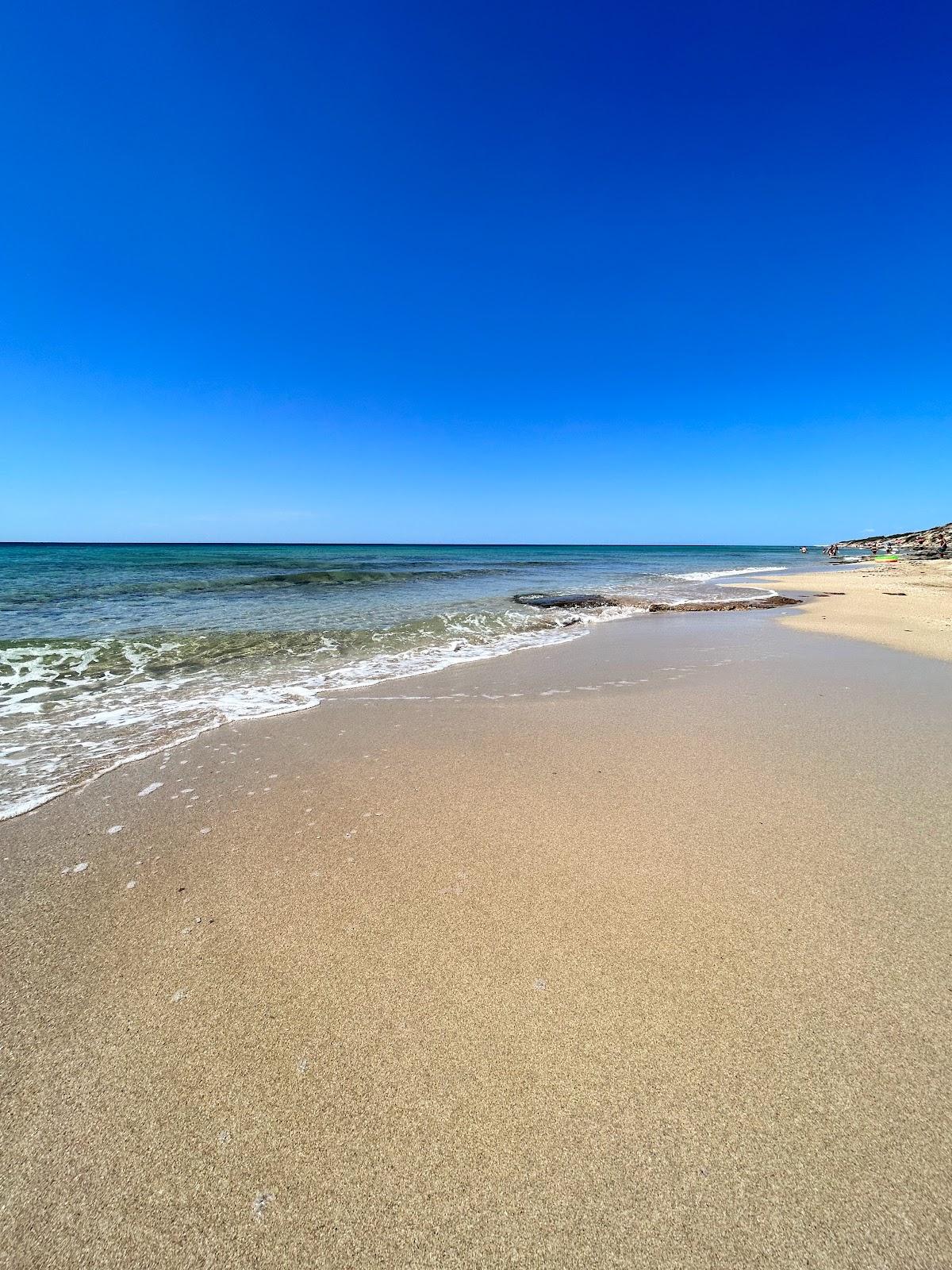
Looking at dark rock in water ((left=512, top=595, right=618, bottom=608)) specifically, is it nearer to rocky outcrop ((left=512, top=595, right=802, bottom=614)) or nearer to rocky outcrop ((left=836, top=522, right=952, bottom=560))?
rocky outcrop ((left=512, top=595, right=802, bottom=614))

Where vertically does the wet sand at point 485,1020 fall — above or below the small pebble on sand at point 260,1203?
above

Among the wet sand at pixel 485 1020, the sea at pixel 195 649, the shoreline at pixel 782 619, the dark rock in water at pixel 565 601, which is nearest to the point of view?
the wet sand at pixel 485 1020

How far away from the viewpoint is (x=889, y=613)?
13.6 m

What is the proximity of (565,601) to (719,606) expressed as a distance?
4.59m

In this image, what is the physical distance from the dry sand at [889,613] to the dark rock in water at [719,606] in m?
0.79

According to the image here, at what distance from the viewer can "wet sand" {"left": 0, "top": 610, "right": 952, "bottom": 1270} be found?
1433 mm

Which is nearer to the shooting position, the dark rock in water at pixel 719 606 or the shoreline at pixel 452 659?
the shoreline at pixel 452 659

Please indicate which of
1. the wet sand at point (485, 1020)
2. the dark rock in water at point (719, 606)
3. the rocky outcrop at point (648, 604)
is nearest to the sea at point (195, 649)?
the rocky outcrop at point (648, 604)

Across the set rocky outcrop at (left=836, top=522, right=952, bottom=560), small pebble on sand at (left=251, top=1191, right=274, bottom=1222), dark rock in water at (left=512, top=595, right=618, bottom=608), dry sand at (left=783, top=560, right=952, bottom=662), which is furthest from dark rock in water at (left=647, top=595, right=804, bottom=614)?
rocky outcrop at (left=836, top=522, right=952, bottom=560)

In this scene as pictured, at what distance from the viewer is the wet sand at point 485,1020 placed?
1.43m

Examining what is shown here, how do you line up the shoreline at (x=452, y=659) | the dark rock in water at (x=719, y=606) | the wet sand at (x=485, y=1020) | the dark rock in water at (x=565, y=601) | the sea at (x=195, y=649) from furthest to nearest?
the dark rock in water at (x=565, y=601)
the dark rock in water at (x=719, y=606)
the sea at (x=195, y=649)
the shoreline at (x=452, y=659)
the wet sand at (x=485, y=1020)

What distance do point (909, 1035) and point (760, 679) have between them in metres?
5.60

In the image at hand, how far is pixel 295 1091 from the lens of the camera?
1.77m

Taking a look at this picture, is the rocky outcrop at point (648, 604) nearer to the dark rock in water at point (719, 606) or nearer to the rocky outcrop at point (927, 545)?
the dark rock in water at point (719, 606)
